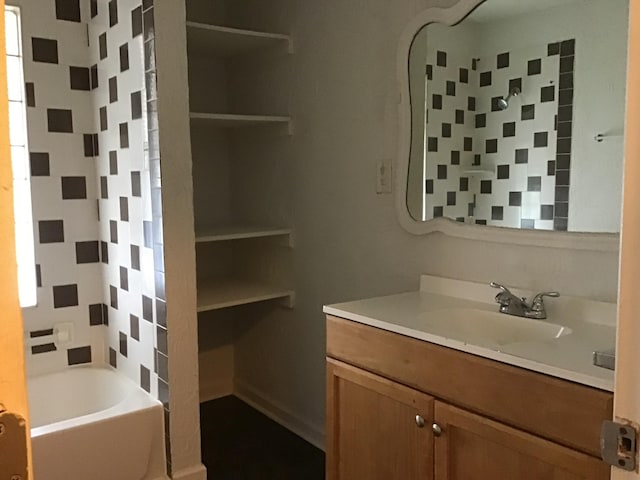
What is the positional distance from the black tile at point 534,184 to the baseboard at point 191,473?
167 cm

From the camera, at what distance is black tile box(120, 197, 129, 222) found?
2615mm

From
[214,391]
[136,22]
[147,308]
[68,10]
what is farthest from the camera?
[214,391]

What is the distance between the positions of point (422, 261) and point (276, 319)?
112 cm

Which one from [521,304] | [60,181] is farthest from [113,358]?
[521,304]

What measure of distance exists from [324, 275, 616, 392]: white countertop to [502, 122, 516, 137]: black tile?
1.69 ft

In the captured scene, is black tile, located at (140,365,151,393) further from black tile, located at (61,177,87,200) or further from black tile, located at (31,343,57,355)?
black tile, located at (61,177,87,200)

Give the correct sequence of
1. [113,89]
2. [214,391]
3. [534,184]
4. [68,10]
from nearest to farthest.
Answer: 1. [534,184]
2. [113,89]
3. [68,10]
4. [214,391]

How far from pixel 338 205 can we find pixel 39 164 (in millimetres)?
1333

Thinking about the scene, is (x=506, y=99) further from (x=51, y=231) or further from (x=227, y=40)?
(x=51, y=231)

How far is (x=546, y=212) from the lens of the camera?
193cm

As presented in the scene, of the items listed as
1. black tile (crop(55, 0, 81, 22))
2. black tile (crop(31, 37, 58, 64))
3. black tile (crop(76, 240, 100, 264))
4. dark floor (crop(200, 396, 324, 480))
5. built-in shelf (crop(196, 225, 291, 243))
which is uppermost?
black tile (crop(55, 0, 81, 22))

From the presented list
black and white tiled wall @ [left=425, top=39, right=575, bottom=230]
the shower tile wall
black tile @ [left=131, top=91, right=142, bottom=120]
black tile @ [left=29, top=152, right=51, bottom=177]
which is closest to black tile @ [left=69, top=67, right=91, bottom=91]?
the shower tile wall

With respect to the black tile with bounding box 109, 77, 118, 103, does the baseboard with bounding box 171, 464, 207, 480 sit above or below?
below

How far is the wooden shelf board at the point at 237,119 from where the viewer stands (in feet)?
9.14
